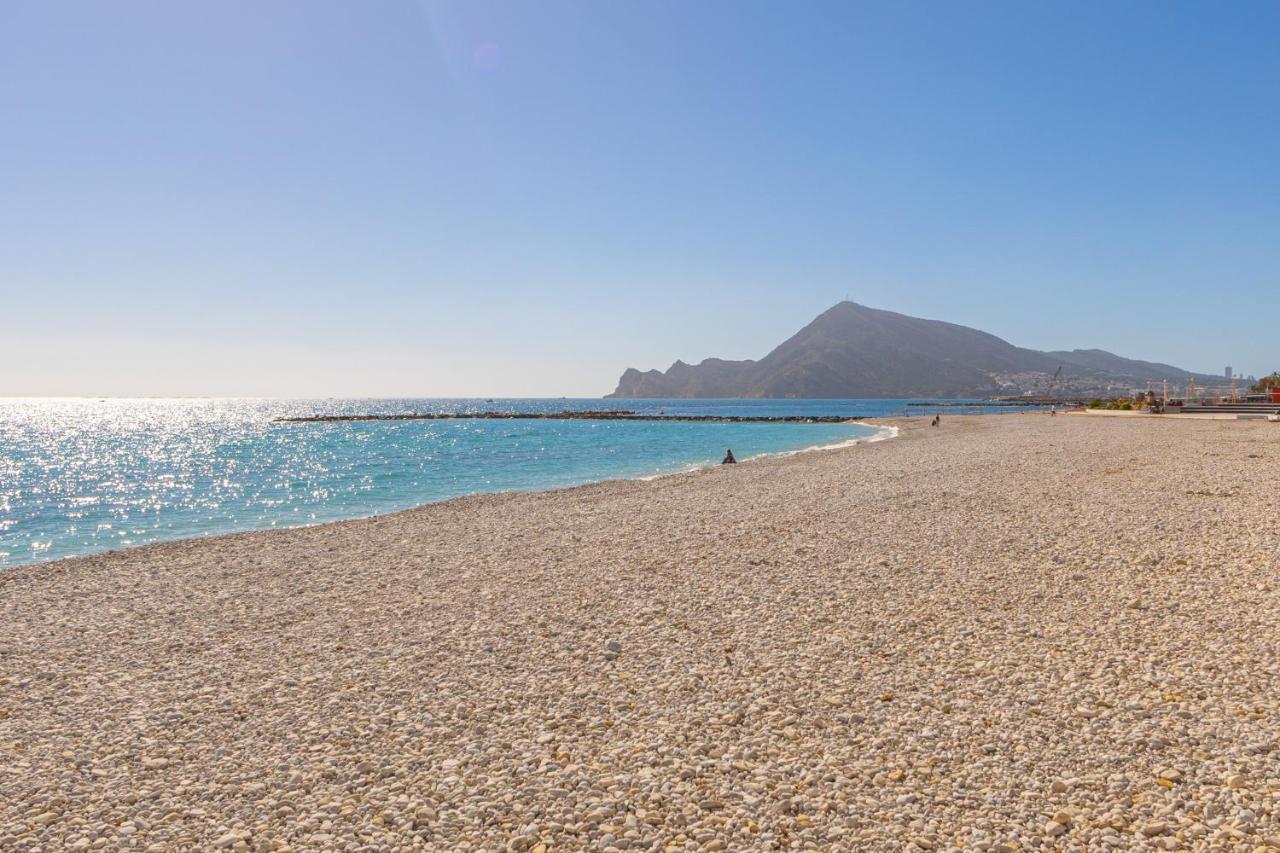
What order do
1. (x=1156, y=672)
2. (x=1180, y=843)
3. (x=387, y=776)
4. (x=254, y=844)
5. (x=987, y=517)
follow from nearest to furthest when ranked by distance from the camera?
(x=1180, y=843) → (x=254, y=844) → (x=387, y=776) → (x=1156, y=672) → (x=987, y=517)

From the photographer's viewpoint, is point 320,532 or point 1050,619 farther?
point 320,532

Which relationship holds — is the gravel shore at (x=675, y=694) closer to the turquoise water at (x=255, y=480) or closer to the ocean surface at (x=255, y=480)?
the turquoise water at (x=255, y=480)

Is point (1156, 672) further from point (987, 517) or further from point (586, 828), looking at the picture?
point (987, 517)

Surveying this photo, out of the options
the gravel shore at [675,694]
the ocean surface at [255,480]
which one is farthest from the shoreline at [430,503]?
the gravel shore at [675,694]

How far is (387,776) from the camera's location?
556 centimetres

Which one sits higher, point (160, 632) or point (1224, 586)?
point (1224, 586)

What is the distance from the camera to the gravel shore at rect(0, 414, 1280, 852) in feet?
16.0

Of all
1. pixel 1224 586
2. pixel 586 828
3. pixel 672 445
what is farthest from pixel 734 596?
pixel 672 445

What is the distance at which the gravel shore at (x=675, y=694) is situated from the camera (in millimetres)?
4879

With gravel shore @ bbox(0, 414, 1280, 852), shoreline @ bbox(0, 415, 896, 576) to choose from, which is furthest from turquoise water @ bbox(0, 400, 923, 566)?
gravel shore @ bbox(0, 414, 1280, 852)

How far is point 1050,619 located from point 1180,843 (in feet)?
14.6

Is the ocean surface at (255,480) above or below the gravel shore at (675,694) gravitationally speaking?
below

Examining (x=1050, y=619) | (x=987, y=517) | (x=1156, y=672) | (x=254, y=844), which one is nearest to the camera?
(x=254, y=844)

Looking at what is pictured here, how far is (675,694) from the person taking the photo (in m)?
6.85
